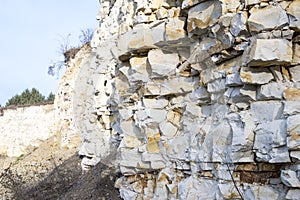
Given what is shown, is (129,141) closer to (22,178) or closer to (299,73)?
(299,73)

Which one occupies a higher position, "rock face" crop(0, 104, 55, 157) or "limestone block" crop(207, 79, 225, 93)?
"limestone block" crop(207, 79, 225, 93)

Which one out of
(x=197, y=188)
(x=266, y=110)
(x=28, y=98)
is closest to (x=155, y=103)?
(x=197, y=188)

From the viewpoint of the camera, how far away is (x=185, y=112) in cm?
381

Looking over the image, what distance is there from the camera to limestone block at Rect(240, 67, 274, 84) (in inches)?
111

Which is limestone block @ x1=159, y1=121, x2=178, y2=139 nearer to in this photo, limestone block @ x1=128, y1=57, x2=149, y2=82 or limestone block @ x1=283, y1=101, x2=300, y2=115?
limestone block @ x1=128, y1=57, x2=149, y2=82

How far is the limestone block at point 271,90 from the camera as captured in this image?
2746 mm

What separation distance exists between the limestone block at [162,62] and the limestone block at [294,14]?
60.6 inches

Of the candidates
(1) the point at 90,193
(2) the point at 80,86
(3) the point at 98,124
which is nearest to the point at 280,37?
(1) the point at 90,193

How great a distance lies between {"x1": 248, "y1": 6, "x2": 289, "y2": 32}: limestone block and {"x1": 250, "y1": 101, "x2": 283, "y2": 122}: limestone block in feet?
1.78

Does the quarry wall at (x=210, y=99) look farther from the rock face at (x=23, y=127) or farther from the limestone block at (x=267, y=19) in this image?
the rock face at (x=23, y=127)

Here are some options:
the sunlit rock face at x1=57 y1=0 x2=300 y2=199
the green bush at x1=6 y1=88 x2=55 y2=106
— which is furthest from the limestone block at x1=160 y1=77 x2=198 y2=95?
the green bush at x1=6 y1=88 x2=55 y2=106

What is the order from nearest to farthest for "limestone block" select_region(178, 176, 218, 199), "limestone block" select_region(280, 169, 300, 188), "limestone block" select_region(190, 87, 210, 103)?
"limestone block" select_region(280, 169, 300, 188) → "limestone block" select_region(178, 176, 218, 199) → "limestone block" select_region(190, 87, 210, 103)

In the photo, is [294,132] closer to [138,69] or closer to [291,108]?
[291,108]

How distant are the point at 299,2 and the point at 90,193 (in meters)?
4.40
